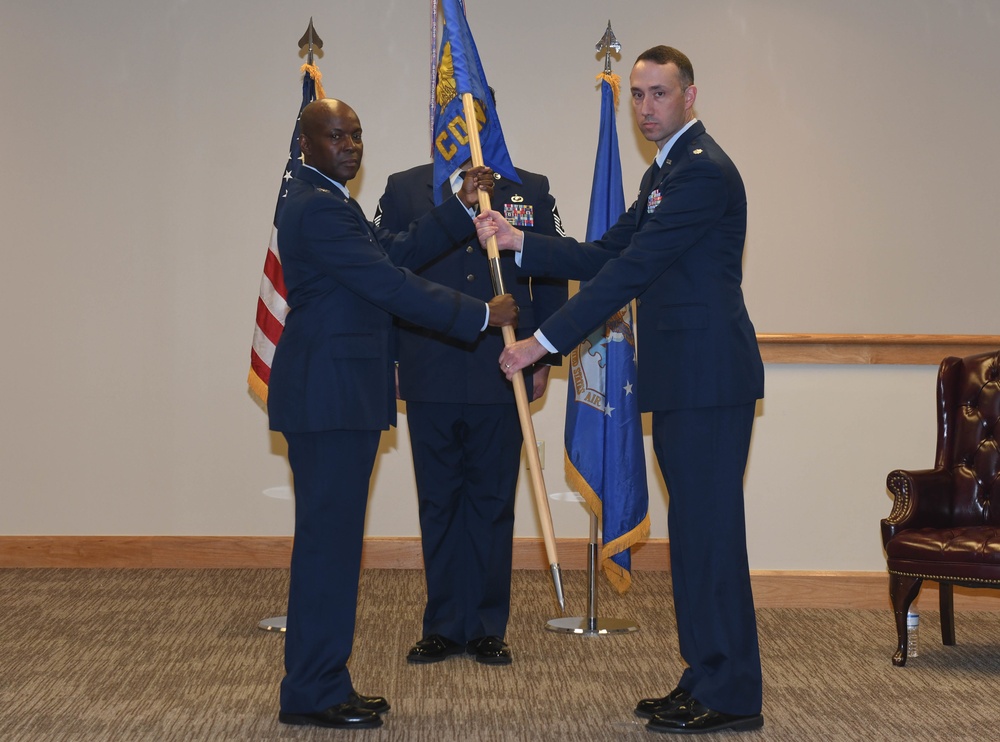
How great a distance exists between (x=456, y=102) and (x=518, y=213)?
1.60ft

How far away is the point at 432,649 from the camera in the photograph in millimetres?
3742

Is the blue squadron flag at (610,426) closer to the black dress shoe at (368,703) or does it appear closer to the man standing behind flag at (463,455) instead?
the man standing behind flag at (463,455)

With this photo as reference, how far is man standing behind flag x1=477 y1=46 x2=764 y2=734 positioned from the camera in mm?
3039

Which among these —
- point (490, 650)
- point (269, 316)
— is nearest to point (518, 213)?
point (269, 316)

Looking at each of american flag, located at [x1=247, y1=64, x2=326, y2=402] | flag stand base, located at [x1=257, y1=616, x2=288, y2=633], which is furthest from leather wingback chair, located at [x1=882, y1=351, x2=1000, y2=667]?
american flag, located at [x1=247, y1=64, x2=326, y2=402]

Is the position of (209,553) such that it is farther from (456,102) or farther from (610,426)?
(456,102)

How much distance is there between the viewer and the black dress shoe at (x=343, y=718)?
303 cm

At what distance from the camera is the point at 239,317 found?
5508mm

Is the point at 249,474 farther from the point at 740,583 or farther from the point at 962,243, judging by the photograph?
the point at 962,243

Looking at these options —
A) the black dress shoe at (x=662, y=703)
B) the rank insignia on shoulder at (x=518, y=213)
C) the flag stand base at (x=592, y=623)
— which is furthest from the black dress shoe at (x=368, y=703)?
the rank insignia on shoulder at (x=518, y=213)

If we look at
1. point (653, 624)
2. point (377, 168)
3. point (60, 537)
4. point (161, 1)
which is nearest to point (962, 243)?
point (653, 624)

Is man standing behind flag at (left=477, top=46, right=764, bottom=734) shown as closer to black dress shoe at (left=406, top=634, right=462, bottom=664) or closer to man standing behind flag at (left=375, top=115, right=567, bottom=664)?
man standing behind flag at (left=375, top=115, right=567, bottom=664)

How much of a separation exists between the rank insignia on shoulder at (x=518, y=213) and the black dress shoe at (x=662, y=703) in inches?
65.3

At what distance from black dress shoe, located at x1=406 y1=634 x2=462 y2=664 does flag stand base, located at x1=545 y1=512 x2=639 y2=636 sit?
0.54 m
